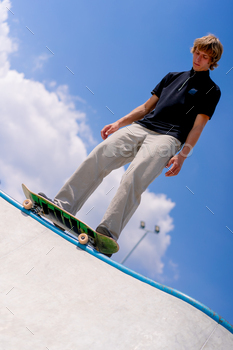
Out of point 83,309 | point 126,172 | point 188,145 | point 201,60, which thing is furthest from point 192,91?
point 83,309

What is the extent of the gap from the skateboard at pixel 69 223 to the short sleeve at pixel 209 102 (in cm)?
173

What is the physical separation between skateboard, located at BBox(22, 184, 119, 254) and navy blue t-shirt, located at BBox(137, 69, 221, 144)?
4.28ft

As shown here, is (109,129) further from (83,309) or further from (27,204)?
(83,309)

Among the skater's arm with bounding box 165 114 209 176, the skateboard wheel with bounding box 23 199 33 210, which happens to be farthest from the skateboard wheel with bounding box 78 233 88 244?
the skater's arm with bounding box 165 114 209 176

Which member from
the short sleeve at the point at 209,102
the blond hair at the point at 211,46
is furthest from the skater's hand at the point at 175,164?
the blond hair at the point at 211,46

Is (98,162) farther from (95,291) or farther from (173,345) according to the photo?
(173,345)

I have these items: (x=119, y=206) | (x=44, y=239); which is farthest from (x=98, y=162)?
(x=44, y=239)

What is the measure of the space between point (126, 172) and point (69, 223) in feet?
2.47

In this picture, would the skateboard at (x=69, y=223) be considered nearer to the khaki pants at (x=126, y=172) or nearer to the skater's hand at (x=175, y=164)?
the khaki pants at (x=126, y=172)

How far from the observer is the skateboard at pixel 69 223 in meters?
2.38

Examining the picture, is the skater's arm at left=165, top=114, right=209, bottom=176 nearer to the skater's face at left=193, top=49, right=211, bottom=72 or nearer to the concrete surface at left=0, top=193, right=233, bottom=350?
the skater's face at left=193, top=49, right=211, bottom=72

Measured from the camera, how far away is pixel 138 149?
9.69 ft

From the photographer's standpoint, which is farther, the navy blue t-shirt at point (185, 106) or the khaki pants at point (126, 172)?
the navy blue t-shirt at point (185, 106)

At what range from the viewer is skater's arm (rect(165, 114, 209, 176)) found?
2715 millimetres
